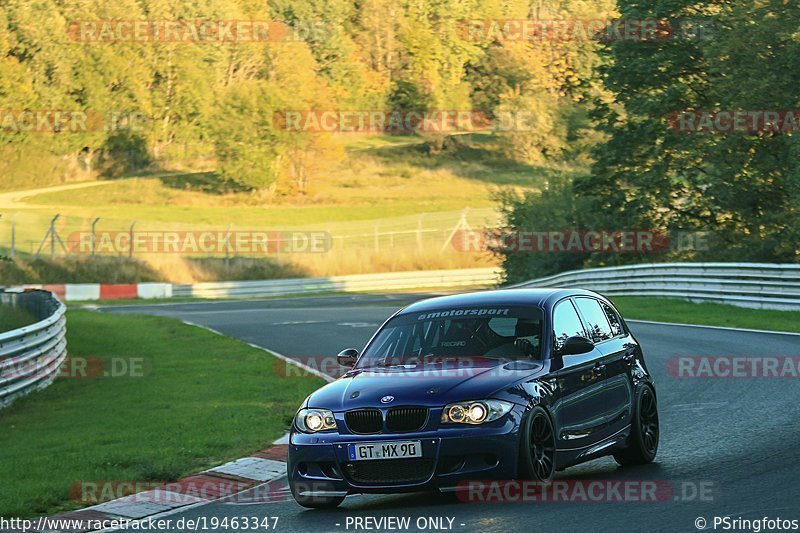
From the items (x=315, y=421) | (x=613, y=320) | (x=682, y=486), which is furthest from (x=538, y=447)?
(x=613, y=320)

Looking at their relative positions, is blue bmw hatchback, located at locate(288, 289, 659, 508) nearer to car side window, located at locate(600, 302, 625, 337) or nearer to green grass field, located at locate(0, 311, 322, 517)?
car side window, located at locate(600, 302, 625, 337)

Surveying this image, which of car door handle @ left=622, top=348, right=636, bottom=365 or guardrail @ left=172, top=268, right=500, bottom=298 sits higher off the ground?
car door handle @ left=622, top=348, right=636, bottom=365

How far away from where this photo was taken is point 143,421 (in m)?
14.4

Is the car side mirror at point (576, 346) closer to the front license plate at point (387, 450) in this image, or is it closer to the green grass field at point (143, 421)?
the front license plate at point (387, 450)

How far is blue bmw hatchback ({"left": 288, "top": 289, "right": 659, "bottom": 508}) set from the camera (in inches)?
330

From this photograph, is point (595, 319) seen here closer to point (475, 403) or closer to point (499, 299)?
point (499, 299)

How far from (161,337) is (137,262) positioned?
1288 inches

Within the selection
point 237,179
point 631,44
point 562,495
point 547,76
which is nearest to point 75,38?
point 237,179

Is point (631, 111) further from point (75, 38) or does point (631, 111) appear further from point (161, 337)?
point (75, 38)

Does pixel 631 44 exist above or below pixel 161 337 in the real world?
above

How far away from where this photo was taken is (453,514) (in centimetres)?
823

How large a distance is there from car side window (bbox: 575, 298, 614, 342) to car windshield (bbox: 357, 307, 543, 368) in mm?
824

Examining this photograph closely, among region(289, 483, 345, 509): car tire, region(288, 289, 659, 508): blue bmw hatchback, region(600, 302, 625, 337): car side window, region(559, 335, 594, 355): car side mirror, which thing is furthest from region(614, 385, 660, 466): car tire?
region(289, 483, 345, 509): car tire

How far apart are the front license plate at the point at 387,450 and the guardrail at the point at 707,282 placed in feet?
66.1
